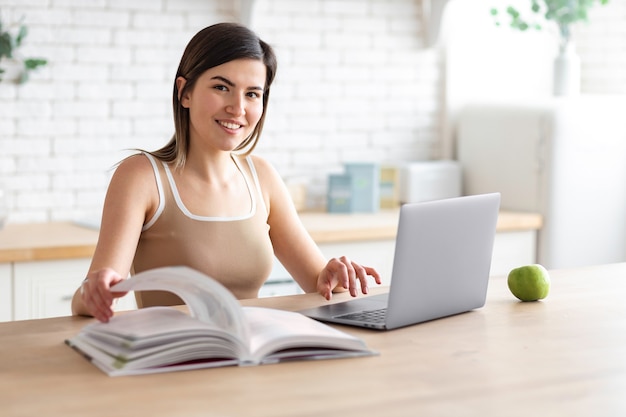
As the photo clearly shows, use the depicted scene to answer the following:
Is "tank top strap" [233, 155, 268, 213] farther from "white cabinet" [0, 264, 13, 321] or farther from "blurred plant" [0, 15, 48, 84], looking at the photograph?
"blurred plant" [0, 15, 48, 84]

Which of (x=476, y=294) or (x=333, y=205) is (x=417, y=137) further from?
(x=476, y=294)

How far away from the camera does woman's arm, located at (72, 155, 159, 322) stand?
89.0 inches

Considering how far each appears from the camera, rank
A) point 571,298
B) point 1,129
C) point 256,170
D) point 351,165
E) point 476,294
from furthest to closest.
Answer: point 351,165, point 1,129, point 256,170, point 571,298, point 476,294

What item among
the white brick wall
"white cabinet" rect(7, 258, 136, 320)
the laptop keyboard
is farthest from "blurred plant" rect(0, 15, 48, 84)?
the laptop keyboard

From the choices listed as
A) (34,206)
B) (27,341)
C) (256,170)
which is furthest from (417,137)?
(27,341)

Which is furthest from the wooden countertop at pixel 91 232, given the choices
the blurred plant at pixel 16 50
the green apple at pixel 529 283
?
the green apple at pixel 529 283

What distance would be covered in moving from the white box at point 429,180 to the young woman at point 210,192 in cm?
193

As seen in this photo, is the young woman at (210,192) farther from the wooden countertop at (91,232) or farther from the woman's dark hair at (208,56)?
the wooden countertop at (91,232)

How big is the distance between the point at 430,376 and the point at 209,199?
1.08 m

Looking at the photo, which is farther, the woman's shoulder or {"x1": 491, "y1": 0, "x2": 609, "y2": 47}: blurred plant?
{"x1": 491, "y1": 0, "x2": 609, "y2": 47}: blurred plant

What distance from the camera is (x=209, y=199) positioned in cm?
254

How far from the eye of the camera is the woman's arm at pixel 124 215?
89.0 inches

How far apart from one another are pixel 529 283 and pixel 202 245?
2.67 feet

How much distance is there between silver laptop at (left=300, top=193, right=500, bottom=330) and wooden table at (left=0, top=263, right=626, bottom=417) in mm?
45
